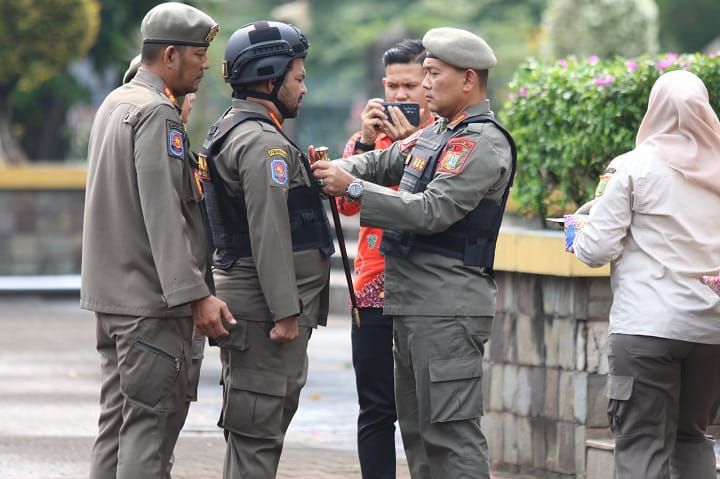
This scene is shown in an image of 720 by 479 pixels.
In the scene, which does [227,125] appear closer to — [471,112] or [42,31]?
[471,112]

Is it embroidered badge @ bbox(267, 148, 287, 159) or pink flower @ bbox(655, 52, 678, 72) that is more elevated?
pink flower @ bbox(655, 52, 678, 72)

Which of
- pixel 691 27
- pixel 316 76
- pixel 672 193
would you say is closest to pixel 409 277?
pixel 672 193

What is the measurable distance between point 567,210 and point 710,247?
8.51 ft

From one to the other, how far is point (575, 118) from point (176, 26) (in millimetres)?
2869

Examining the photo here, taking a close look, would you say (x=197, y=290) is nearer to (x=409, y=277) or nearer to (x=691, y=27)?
(x=409, y=277)

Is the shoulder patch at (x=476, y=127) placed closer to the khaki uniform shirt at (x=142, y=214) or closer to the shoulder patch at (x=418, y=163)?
the shoulder patch at (x=418, y=163)

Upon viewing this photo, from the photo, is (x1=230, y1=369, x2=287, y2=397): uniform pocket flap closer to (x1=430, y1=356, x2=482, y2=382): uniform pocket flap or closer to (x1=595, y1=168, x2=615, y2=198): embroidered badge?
(x1=430, y1=356, x2=482, y2=382): uniform pocket flap

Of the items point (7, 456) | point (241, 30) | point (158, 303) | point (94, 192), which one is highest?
point (241, 30)

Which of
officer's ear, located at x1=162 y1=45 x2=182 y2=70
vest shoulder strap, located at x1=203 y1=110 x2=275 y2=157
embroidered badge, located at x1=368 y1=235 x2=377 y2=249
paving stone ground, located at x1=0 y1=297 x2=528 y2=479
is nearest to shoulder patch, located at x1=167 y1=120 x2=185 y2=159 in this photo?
vest shoulder strap, located at x1=203 y1=110 x2=275 y2=157

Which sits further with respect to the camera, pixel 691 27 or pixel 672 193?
pixel 691 27

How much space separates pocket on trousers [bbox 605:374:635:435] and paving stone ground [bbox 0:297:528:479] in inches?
80.1

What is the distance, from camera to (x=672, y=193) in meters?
5.29

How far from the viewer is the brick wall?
6863mm

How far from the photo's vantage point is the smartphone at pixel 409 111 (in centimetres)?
638
